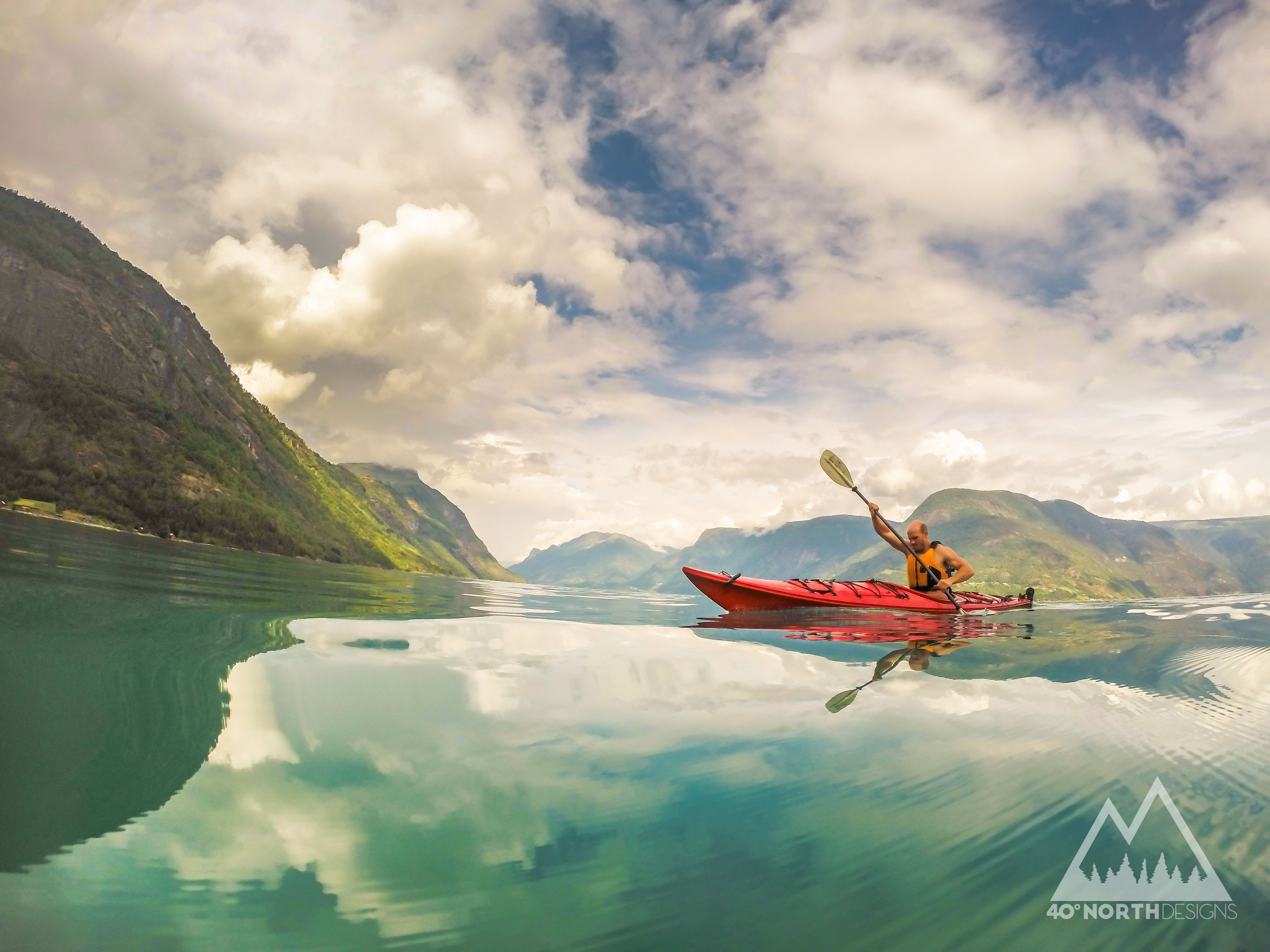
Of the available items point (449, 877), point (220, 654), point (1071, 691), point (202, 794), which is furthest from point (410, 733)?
point (1071, 691)

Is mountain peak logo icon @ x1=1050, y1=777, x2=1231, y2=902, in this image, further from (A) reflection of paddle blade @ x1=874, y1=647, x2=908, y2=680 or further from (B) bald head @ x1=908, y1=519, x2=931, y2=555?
(B) bald head @ x1=908, y1=519, x2=931, y2=555

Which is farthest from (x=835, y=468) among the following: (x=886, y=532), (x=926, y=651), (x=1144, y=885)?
(x=1144, y=885)

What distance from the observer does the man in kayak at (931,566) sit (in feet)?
70.0

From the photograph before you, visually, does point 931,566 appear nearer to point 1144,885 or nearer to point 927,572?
point 927,572

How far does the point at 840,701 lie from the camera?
7.12 meters

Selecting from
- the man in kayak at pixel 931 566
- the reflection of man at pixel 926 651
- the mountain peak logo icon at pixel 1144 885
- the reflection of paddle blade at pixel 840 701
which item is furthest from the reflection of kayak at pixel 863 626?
the mountain peak logo icon at pixel 1144 885

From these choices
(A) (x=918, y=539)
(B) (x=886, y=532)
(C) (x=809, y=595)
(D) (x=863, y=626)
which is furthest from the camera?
(B) (x=886, y=532)

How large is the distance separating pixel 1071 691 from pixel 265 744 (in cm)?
936

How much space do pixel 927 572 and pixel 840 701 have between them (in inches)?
639

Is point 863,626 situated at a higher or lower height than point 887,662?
lower

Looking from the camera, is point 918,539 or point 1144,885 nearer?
point 1144,885

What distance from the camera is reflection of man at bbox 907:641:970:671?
33.3ft

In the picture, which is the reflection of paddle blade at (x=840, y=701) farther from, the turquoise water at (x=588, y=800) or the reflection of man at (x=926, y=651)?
the reflection of man at (x=926, y=651)

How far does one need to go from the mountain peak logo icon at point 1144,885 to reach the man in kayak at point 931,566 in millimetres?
18388
